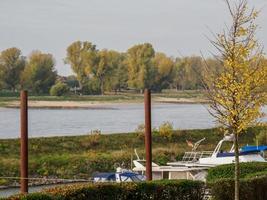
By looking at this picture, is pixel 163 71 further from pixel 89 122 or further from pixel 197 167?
pixel 197 167

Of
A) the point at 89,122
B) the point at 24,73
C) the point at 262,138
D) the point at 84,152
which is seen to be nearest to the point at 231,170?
the point at 84,152

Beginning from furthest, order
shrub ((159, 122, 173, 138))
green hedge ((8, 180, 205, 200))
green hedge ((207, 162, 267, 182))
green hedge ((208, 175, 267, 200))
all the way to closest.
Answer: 1. shrub ((159, 122, 173, 138))
2. green hedge ((207, 162, 267, 182))
3. green hedge ((208, 175, 267, 200))
4. green hedge ((8, 180, 205, 200))

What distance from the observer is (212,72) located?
15.6 m

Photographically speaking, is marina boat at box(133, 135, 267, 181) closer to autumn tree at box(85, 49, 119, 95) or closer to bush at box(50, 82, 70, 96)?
bush at box(50, 82, 70, 96)

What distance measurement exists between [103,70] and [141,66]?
703cm

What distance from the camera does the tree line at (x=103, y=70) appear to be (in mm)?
89438

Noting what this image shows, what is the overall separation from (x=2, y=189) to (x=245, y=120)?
903 inches

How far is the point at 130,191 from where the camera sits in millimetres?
13930

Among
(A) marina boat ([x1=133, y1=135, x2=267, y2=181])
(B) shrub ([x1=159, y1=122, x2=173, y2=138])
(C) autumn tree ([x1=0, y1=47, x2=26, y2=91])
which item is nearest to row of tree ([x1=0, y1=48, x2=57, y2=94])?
(C) autumn tree ([x1=0, y1=47, x2=26, y2=91])

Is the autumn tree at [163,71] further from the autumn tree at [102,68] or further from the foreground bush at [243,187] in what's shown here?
the foreground bush at [243,187]

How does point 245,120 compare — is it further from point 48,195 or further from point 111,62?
point 111,62

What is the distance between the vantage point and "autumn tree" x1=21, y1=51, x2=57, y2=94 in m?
86.8

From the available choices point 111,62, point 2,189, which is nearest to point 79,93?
point 111,62

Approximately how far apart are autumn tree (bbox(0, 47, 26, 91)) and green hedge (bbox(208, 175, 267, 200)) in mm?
72111
